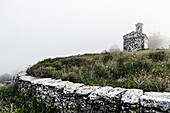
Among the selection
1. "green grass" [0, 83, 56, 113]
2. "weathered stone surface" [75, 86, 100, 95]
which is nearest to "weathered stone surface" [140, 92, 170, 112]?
"weathered stone surface" [75, 86, 100, 95]

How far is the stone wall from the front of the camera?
447 cm

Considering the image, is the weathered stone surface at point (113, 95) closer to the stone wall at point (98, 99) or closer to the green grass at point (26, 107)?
the stone wall at point (98, 99)

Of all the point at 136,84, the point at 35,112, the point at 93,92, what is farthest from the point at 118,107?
the point at 35,112

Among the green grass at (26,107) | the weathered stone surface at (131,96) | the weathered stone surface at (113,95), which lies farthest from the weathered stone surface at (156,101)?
the green grass at (26,107)

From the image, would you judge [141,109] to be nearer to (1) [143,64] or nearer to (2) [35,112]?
(2) [35,112]

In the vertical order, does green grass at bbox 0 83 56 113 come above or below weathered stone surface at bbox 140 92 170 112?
below

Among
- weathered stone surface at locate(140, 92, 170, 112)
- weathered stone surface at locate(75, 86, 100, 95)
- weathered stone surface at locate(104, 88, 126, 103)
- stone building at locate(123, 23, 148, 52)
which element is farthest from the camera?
stone building at locate(123, 23, 148, 52)

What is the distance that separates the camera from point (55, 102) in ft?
23.6

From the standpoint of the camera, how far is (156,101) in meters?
4.32

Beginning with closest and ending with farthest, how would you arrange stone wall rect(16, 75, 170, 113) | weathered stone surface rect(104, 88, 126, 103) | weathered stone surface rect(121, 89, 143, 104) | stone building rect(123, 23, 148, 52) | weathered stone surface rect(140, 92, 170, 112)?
weathered stone surface rect(140, 92, 170, 112), stone wall rect(16, 75, 170, 113), weathered stone surface rect(121, 89, 143, 104), weathered stone surface rect(104, 88, 126, 103), stone building rect(123, 23, 148, 52)

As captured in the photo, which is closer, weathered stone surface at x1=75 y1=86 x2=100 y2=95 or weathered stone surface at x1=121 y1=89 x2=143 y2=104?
weathered stone surface at x1=121 y1=89 x2=143 y2=104

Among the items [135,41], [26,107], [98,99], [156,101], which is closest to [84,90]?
[98,99]

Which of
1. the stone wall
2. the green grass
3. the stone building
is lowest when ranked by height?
the green grass

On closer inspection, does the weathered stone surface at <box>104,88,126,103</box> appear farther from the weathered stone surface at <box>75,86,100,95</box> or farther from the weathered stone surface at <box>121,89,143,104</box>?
the weathered stone surface at <box>75,86,100,95</box>
